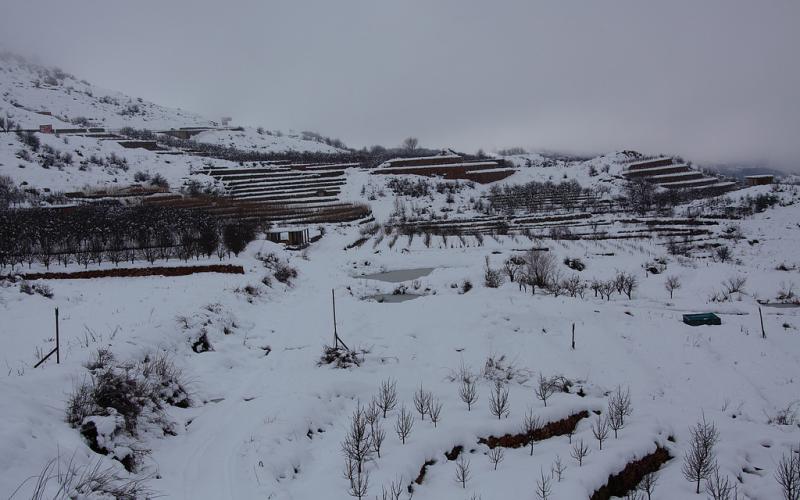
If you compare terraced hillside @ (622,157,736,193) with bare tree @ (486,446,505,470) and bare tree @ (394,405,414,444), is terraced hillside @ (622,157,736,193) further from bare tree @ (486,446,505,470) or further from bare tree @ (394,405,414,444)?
bare tree @ (394,405,414,444)

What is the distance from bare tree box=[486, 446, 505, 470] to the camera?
17.7 ft

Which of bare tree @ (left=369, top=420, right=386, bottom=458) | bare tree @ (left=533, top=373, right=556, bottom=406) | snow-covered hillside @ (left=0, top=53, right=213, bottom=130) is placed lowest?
bare tree @ (left=533, top=373, right=556, bottom=406)

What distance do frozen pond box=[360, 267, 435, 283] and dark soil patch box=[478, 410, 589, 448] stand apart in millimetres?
16018

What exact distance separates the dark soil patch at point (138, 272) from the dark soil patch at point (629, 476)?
17.4 metres

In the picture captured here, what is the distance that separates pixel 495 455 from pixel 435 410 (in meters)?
1.54

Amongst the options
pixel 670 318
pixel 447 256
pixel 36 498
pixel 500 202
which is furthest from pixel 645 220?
pixel 36 498

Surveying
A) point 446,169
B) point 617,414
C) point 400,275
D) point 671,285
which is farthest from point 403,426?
point 446,169

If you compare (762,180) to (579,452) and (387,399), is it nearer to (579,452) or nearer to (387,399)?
(579,452)

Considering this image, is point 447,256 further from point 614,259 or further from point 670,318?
point 670,318

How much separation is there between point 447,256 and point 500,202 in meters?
34.7

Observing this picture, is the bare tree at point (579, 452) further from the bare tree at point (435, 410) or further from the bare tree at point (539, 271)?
the bare tree at point (539, 271)

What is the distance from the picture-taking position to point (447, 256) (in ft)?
89.7

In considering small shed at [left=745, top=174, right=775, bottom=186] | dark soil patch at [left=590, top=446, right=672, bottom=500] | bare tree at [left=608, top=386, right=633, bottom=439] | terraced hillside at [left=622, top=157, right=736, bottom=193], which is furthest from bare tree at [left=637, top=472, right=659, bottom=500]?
small shed at [left=745, top=174, right=775, bottom=186]

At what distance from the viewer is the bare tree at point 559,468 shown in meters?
4.89
